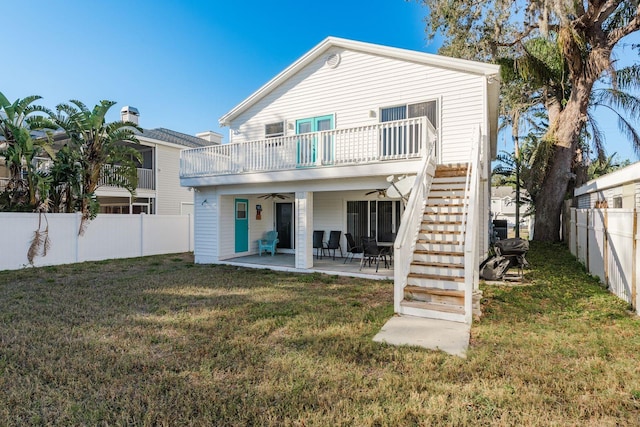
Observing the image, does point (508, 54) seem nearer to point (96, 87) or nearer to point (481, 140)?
point (481, 140)

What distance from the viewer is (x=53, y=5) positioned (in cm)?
1114

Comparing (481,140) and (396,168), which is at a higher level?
(481,140)

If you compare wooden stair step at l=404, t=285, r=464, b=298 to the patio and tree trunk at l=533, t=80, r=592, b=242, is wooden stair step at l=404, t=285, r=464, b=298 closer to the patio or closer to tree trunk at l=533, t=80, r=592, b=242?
the patio

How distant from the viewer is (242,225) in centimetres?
1306

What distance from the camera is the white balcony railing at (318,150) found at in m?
8.65

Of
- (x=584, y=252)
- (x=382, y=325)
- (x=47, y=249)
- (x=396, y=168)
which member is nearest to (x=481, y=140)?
(x=396, y=168)

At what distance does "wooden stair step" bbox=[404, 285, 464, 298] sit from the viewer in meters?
5.81

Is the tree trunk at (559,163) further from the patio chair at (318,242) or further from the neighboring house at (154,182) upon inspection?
the neighboring house at (154,182)

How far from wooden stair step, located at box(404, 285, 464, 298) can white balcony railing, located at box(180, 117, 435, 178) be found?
11.7 feet

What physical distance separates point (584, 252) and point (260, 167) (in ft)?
32.1

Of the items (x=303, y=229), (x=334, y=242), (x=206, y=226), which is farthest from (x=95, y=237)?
(x=334, y=242)

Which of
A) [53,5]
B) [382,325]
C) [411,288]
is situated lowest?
[382,325]

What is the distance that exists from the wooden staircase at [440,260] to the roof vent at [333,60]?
17.2 feet

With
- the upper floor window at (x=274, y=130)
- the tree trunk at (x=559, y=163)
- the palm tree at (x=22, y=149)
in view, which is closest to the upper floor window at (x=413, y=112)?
the upper floor window at (x=274, y=130)
